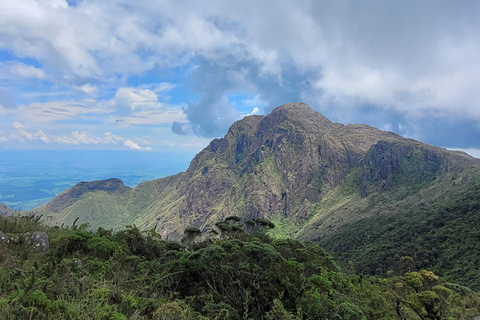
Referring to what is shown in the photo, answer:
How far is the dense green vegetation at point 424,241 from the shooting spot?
243 ft

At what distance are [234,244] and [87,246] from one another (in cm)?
1076

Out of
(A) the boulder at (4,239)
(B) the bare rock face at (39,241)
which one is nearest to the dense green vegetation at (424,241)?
(B) the bare rock face at (39,241)

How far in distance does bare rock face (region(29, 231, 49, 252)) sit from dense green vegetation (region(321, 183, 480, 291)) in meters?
64.7

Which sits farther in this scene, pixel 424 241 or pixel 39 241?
pixel 424 241

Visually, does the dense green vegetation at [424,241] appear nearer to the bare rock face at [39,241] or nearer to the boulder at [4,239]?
the bare rock face at [39,241]

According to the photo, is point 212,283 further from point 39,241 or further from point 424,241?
point 424,241

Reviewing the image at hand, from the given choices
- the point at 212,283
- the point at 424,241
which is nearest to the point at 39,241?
the point at 212,283

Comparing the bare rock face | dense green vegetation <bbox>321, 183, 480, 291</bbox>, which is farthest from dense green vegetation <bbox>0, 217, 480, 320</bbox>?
dense green vegetation <bbox>321, 183, 480, 291</bbox>

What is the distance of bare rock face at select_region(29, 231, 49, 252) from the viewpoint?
1955cm

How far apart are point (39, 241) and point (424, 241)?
11034 cm

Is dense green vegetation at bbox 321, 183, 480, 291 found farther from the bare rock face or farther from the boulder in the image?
the boulder

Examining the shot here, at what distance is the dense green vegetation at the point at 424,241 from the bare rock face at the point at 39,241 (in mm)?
64722

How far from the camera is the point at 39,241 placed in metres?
20.1

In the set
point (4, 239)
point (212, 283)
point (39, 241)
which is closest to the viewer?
point (4, 239)
